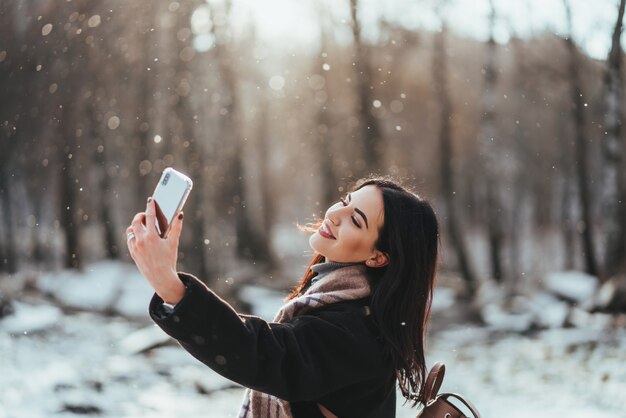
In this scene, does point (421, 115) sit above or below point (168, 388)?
above

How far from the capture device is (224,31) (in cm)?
1562

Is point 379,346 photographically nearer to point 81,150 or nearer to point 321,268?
point 321,268

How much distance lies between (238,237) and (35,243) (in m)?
4.59

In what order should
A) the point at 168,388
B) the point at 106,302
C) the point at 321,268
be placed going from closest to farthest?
the point at 321,268 < the point at 168,388 < the point at 106,302

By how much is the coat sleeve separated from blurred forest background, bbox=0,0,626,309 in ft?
32.0

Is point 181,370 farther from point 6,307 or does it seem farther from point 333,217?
point 333,217

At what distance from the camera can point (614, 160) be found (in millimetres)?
10836

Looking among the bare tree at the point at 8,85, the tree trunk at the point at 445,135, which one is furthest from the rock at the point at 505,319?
the bare tree at the point at 8,85

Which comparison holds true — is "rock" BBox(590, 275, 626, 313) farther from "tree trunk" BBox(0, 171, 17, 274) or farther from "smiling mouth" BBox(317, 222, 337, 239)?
"tree trunk" BBox(0, 171, 17, 274)

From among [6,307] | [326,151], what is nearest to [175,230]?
[6,307]

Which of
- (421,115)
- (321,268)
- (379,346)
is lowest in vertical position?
(379,346)

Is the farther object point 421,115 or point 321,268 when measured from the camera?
point 421,115

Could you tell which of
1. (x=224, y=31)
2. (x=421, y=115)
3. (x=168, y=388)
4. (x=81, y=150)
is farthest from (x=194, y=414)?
(x=421, y=115)

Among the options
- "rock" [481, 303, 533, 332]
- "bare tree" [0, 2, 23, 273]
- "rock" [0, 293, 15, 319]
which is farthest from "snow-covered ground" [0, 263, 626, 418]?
"bare tree" [0, 2, 23, 273]
